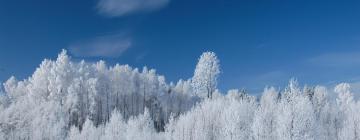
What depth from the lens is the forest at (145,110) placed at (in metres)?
77.4

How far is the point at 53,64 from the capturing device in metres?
105

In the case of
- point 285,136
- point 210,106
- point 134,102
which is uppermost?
point 134,102

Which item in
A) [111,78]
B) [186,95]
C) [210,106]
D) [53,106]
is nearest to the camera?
[210,106]

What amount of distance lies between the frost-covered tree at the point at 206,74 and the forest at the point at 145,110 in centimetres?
17

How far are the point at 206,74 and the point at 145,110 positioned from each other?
12.3m

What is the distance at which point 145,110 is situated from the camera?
3551 inches

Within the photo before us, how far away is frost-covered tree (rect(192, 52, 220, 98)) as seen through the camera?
9294cm

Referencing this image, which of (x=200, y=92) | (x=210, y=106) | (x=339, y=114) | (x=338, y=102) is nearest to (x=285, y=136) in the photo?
(x=210, y=106)

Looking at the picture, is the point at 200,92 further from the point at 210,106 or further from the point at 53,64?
the point at 53,64

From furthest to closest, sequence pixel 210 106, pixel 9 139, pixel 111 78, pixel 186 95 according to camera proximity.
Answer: pixel 186 95 < pixel 111 78 < pixel 210 106 < pixel 9 139

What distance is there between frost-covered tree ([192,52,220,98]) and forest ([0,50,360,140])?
0.57 ft

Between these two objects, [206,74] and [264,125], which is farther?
[206,74]

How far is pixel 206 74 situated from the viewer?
305 feet

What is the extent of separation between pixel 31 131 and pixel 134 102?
38431 mm
